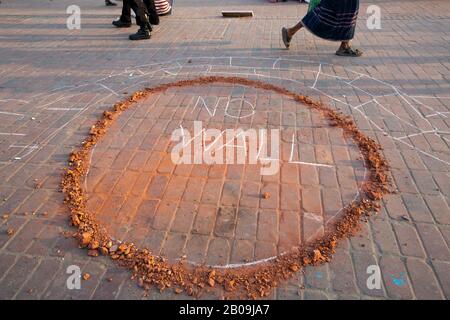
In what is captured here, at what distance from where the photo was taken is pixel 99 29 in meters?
7.00

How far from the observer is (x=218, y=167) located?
286 cm

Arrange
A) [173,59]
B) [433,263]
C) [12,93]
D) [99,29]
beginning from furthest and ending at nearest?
[99,29] → [173,59] → [12,93] → [433,263]

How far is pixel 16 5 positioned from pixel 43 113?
7654 mm

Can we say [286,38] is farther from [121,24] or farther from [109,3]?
[109,3]

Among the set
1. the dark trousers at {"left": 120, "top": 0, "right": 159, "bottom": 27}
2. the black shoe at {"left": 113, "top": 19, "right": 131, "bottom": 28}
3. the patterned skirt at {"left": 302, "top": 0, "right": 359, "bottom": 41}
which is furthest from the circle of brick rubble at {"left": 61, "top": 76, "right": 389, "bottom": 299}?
the black shoe at {"left": 113, "top": 19, "right": 131, "bottom": 28}

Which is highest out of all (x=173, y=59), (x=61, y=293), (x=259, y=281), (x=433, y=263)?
(x=173, y=59)

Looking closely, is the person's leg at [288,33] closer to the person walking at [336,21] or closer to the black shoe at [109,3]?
the person walking at [336,21]

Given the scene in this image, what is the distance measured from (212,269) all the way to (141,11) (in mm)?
5496

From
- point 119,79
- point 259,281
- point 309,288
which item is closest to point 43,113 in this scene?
point 119,79

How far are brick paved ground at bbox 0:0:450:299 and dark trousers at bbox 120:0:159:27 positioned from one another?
0.51 m

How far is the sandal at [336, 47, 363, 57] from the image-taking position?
513cm

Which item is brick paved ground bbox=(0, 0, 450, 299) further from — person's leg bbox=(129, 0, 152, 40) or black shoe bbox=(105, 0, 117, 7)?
black shoe bbox=(105, 0, 117, 7)

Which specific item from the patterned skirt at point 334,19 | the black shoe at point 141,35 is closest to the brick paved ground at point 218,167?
the black shoe at point 141,35
